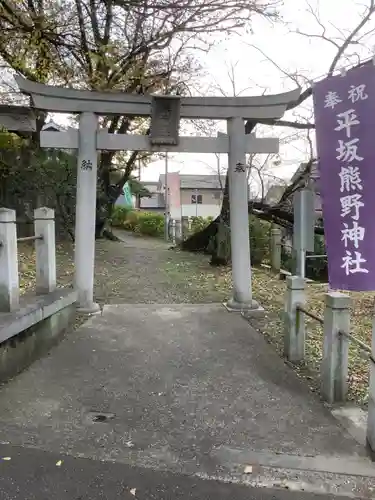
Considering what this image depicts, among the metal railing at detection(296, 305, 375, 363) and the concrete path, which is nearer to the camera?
the concrete path

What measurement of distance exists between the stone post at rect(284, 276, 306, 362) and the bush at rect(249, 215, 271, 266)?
7.81 m

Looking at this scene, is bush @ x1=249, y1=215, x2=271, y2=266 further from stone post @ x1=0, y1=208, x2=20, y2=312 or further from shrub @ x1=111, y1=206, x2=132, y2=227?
shrub @ x1=111, y1=206, x2=132, y2=227

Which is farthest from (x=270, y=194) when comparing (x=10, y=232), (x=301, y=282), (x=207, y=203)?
(x=207, y=203)

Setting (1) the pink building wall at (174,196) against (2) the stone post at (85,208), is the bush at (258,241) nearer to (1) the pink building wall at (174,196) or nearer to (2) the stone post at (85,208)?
(2) the stone post at (85,208)

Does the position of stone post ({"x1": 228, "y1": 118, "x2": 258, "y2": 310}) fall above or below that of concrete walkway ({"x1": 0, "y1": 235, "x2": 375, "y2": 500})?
above

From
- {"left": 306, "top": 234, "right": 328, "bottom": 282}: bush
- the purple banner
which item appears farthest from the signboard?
{"left": 306, "top": 234, "right": 328, "bottom": 282}: bush

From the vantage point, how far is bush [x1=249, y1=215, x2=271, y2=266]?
1313 cm

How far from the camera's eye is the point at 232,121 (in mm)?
7398

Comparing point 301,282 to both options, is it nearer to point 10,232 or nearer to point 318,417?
point 318,417

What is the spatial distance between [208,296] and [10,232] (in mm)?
4749

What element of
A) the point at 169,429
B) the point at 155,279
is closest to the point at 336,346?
the point at 169,429

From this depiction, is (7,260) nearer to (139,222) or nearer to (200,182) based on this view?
(139,222)

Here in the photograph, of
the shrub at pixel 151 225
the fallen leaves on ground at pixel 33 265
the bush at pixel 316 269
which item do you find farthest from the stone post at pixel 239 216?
the shrub at pixel 151 225

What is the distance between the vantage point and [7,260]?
181 inches
